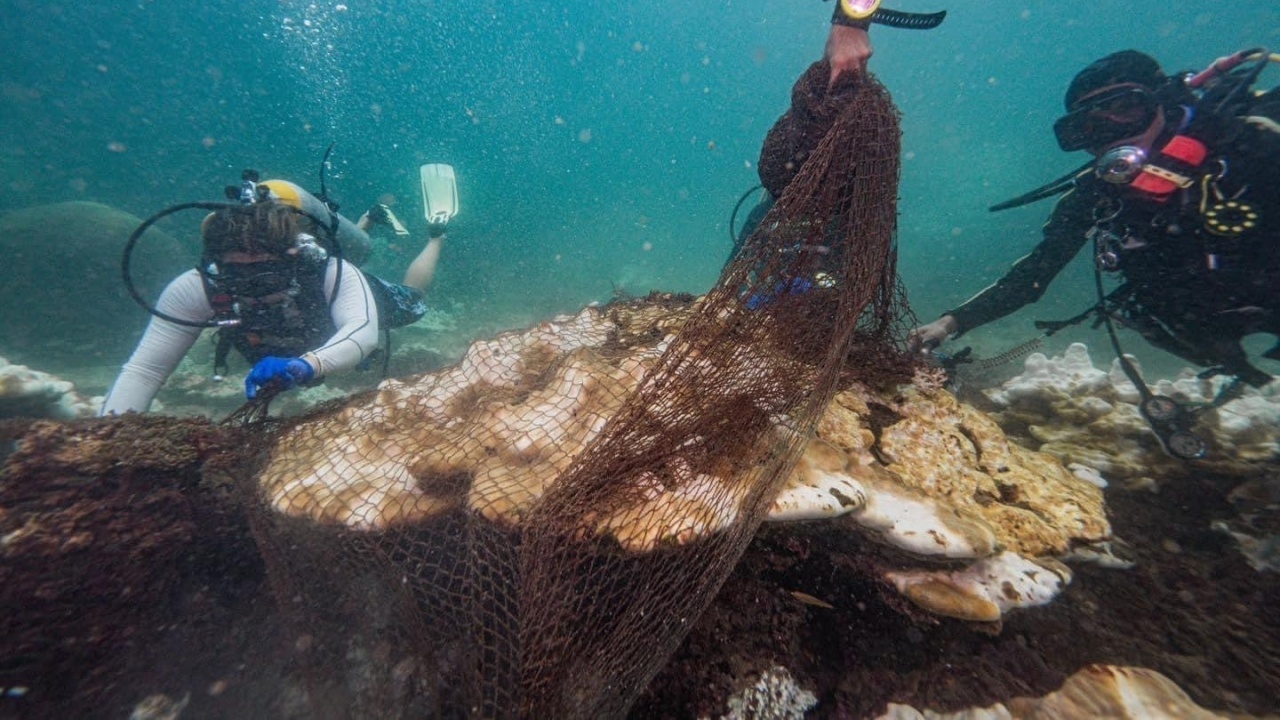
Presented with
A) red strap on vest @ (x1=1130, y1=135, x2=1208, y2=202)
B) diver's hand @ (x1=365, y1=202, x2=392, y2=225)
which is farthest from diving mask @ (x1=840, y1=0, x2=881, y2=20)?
diver's hand @ (x1=365, y1=202, x2=392, y2=225)

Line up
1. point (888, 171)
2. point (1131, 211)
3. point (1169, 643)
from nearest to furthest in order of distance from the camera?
point (1169, 643) → point (888, 171) → point (1131, 211)

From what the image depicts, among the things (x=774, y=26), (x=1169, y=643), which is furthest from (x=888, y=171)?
(x=774, y=26)

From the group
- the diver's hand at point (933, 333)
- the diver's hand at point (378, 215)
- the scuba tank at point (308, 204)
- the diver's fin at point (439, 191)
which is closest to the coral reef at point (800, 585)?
the diver's hand at point (933, 333)

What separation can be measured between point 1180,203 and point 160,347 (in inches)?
377

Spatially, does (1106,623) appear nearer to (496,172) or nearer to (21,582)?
(21,582)

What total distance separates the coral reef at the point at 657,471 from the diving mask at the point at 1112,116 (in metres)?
2.97

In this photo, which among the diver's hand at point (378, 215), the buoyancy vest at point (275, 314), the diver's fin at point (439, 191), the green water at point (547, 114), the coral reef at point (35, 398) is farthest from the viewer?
the green water at point (547, 114)

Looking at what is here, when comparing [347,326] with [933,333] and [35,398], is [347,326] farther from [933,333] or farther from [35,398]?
[35,398]

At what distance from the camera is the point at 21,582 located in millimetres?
2199

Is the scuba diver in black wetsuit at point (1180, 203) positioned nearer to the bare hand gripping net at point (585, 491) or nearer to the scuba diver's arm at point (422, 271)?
the bare hand gripping net at point (585, 491)

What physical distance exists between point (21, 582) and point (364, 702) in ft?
5.77

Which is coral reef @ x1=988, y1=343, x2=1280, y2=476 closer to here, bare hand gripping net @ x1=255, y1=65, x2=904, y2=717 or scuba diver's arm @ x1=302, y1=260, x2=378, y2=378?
bare hand gripping net @ x1=255, y1=65, x2=904, y2=717

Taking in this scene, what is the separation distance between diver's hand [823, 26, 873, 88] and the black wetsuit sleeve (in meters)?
2.68

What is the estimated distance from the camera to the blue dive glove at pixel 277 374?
3434mm
